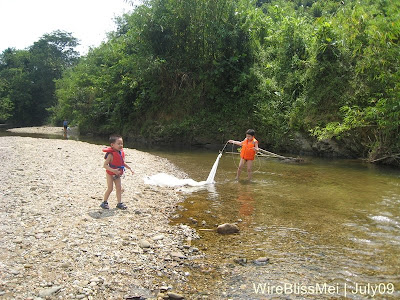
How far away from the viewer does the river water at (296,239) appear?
13.8 ft

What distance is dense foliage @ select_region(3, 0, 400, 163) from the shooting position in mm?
15531

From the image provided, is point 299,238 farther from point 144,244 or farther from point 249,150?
point 249,150

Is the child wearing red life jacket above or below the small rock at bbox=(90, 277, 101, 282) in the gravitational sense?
above

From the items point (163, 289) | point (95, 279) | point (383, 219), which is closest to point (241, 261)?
point (163, 289)

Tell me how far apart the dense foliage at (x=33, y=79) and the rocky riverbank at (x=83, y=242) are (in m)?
62.6

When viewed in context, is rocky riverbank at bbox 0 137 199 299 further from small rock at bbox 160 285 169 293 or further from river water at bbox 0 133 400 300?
river water at bbox 0 133 400 300

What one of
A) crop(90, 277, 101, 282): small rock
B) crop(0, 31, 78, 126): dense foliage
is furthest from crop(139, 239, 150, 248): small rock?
crop(0, 31, 78, 126): dense foliage

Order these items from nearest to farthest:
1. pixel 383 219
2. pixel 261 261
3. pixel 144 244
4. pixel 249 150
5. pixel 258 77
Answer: pixel 261 261, pixel 144 244, pixel 383 219, pixel 249 150, pixel 258 77

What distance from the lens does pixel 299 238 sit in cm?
593

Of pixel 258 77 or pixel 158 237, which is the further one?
pixel 258 77

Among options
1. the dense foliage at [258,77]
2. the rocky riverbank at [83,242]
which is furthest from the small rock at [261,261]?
the dense foliage at [258,77]

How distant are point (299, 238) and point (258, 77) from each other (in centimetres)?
1781

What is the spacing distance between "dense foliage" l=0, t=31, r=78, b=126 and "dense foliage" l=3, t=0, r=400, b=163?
39.8m

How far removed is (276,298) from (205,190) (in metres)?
5.93
